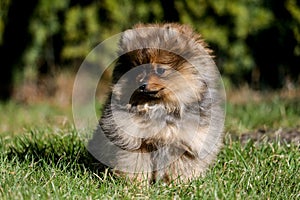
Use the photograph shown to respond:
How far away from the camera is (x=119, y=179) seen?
405cm

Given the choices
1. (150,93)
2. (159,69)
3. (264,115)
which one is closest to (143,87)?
(150,93)

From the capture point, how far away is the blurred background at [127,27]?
8.52 meters

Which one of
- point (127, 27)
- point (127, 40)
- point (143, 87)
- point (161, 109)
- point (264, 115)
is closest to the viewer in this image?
point (143, 87)

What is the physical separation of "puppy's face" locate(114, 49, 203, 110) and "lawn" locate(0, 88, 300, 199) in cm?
54

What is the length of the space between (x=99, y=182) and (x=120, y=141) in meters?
0.30

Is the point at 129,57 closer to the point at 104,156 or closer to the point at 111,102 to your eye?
the point at 111,102

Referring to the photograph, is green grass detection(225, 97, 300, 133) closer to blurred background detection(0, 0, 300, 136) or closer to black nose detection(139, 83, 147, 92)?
blurred background detection(0, 0, 300, 136)

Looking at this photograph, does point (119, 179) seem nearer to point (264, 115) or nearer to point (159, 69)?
point (159, 69)

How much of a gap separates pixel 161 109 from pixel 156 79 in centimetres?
23

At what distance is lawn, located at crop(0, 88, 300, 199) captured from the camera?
374 cm

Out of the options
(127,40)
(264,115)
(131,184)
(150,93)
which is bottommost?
(264,115)

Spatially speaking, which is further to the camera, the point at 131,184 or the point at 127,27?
the point at 127,27

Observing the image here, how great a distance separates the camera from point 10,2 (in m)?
8.80

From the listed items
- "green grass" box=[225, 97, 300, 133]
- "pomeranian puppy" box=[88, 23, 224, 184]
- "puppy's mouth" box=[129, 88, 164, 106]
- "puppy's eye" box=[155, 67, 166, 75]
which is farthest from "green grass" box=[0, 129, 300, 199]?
"green grass" box=[225, 97, 300, 133]
